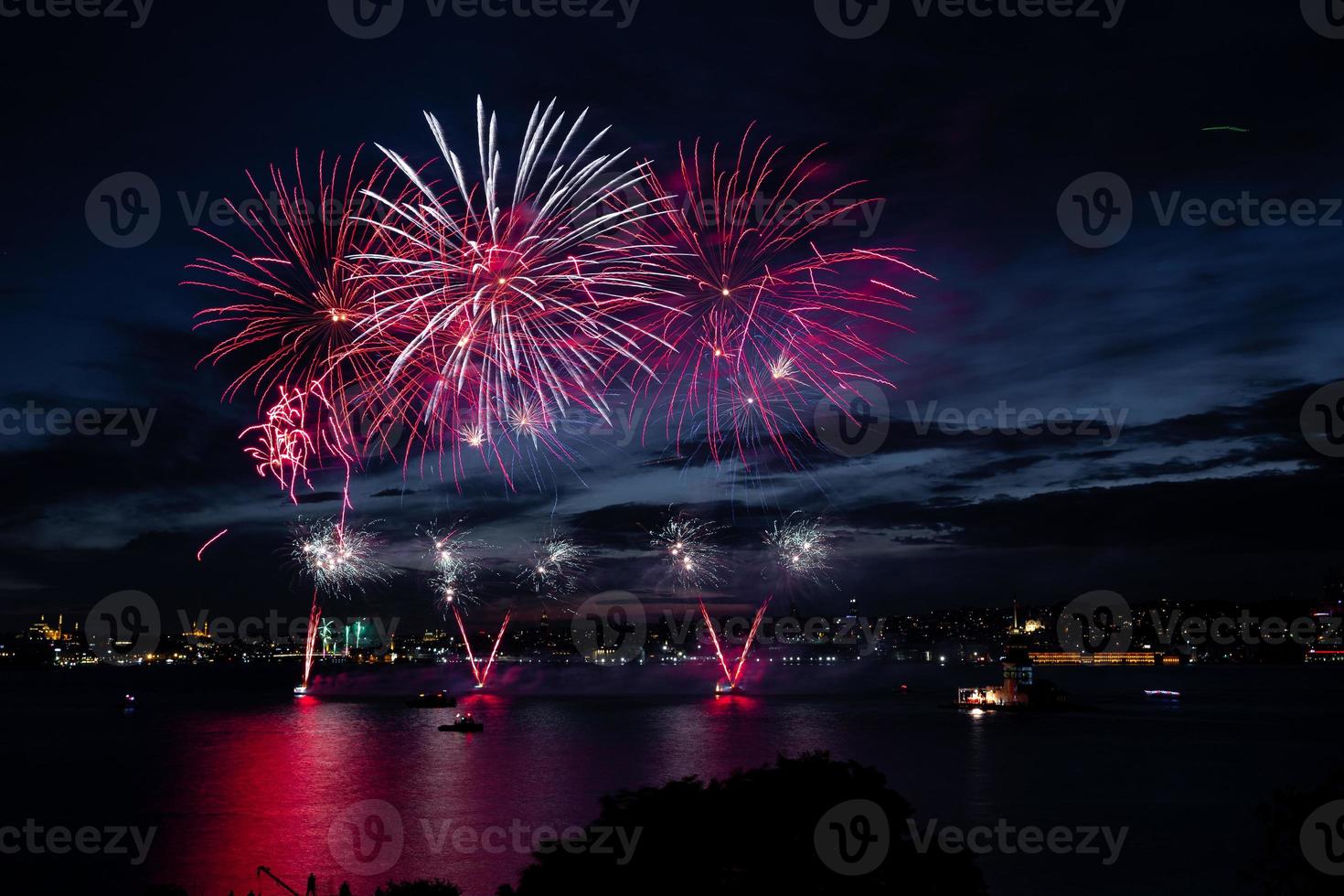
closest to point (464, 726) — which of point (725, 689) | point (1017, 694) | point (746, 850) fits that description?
point (1017, 694)

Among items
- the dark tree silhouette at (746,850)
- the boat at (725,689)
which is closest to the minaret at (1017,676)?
the boat at (725,689)

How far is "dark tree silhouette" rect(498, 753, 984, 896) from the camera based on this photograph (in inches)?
614

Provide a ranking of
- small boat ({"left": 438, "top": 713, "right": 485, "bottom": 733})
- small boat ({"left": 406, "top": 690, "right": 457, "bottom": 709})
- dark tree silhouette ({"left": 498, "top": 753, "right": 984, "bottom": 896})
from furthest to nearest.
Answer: small boat ({"left": 406, "top": 690, "right": 457, "bottom": 709}) → small boat ({"left": 438, "top": 713, "right": 485, "bottom": 733}) → dark tree silhouette ({"left": 498, "top": 753, "right": 984, "bottom": 896})

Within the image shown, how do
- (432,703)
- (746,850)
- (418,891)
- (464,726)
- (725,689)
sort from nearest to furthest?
(746,850) < (418,891) < (464,726) < (432,703) < (725,689)

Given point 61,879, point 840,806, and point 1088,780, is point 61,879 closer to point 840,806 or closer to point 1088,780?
point 840,806

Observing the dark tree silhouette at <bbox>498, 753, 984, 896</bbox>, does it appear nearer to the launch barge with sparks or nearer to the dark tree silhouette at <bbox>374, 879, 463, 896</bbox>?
the dark tree silhouette at <bbox>374, 879, 463, 896</bbox>

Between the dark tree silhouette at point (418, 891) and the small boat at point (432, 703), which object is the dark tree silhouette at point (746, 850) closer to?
the dark tree silhouette at point (418, 891)

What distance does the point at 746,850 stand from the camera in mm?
16125

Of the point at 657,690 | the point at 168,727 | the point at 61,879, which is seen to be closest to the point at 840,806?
the point at 61,879

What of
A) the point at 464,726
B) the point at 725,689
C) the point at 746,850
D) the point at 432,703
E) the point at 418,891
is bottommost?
the point at 725,689

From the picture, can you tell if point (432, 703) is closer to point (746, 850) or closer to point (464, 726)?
→ point (464, 726)

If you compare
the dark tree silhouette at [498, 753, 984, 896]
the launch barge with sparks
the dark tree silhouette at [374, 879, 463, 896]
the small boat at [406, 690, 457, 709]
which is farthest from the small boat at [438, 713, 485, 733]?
the dark tree silhouette at [498, 753, 984, 896]

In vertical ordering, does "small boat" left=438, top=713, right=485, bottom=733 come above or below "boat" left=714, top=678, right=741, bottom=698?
above

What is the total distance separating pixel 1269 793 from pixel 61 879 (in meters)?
64.5
